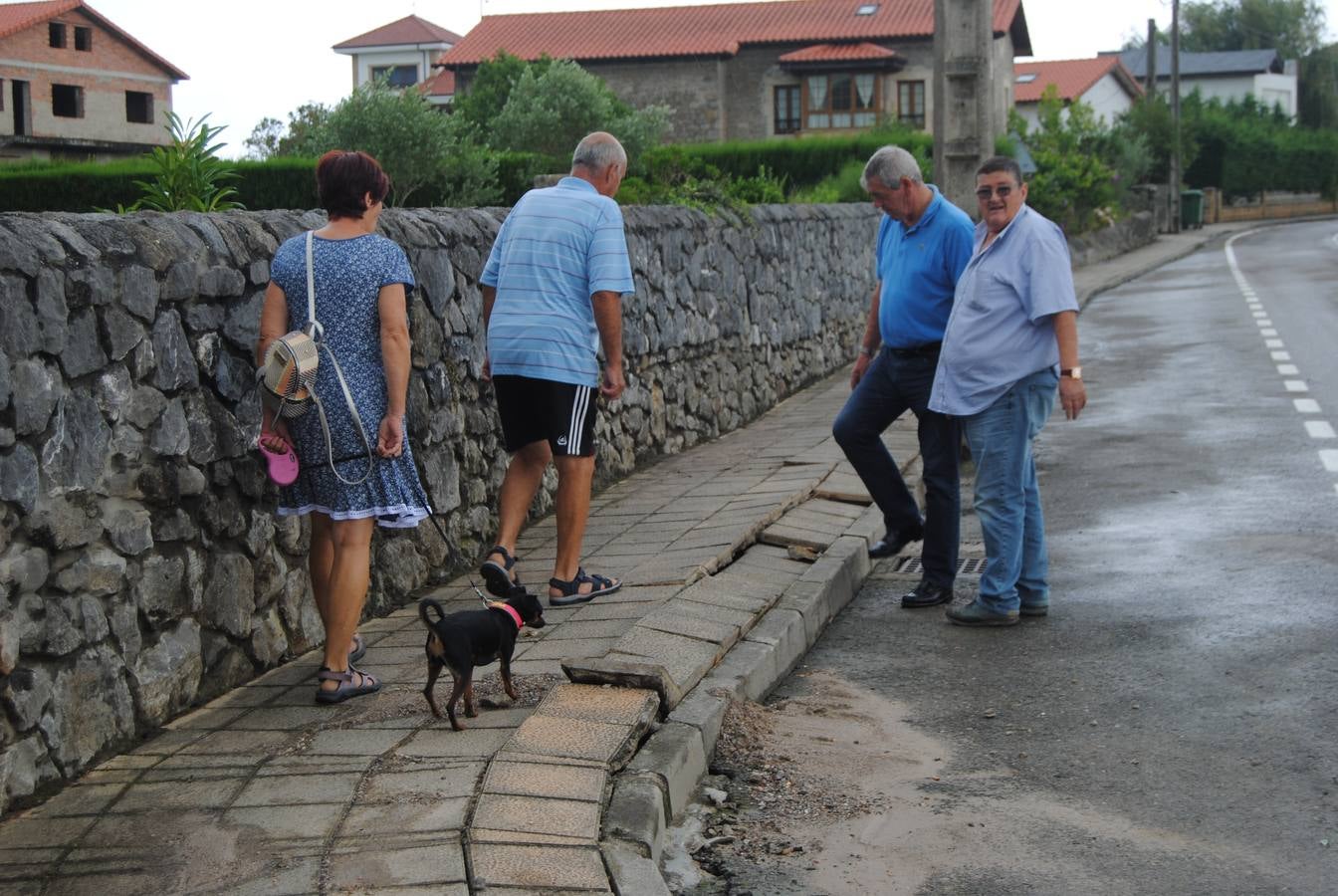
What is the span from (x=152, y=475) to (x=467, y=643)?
1117 mm

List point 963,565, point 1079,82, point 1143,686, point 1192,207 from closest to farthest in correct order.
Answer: point 1143,686, point 963,565, point 1192,207, point 1079,82

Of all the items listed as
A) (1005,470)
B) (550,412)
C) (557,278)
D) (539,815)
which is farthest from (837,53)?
(539,815)

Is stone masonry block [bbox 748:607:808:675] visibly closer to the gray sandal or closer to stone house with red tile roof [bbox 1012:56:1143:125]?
the gray sandal

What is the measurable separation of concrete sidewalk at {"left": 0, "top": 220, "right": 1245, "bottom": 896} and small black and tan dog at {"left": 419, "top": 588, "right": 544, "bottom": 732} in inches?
4.3

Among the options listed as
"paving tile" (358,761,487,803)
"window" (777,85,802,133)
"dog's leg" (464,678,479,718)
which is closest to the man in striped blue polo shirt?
"dog's leg" (464,678,479,718)

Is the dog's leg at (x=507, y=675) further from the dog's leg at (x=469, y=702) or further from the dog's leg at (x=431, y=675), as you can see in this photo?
the dog's leg at (x=431, y=675)

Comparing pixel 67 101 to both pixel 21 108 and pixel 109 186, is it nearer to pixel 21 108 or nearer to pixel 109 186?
pixel 21 108

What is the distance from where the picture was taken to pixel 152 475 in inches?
197

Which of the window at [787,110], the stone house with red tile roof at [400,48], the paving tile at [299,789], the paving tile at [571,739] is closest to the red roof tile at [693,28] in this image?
the window at [787,110]

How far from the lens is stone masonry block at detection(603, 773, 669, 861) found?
421 cm

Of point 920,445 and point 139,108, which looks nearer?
point 920,445

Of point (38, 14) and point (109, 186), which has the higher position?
point (38, 14)

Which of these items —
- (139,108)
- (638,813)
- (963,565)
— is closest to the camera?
(638,813)

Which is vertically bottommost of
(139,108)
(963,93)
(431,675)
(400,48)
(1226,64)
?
(431,675)
